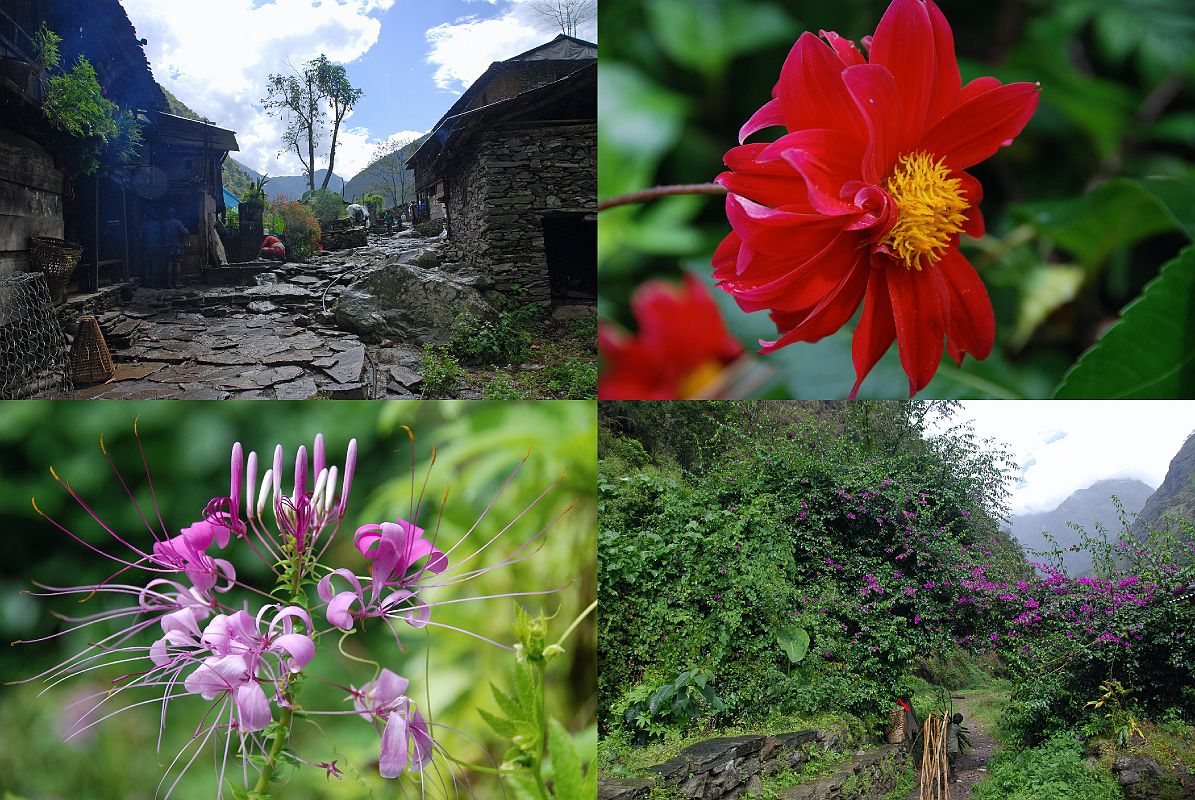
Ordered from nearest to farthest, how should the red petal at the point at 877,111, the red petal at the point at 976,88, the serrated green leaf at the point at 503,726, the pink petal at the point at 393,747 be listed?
the red petal at the point at 877,111
the red petal at the point at 976,88
the serrated green leaf at the point at 503,726
the pink petal at the point at 393,747

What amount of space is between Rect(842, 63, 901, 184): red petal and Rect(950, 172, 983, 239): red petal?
0.57 ft

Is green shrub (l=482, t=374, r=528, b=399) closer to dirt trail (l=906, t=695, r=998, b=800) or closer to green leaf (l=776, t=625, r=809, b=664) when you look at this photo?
green leaf (l=776, t=625, r=809, b=664)

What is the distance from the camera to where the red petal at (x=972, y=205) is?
1.25 metres

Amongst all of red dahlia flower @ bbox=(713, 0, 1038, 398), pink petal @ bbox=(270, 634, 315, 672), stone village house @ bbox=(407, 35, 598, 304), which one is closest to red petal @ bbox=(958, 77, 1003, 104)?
red dahlia flower @ bbox=(713, 0, 1038, 398)

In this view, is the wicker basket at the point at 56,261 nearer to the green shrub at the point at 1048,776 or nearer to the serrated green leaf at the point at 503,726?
the serrated green leaf at the point at 503,726

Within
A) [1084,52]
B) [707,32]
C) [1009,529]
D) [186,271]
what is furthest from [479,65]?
[1009,529]

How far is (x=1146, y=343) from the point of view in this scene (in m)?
1.33

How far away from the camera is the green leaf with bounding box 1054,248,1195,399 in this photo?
4.29ft

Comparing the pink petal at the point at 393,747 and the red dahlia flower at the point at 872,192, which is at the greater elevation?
the red dahlia flower at the point at 872,192

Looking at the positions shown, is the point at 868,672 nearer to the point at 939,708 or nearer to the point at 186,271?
the point at 939,708

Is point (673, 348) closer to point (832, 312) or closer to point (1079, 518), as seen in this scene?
point (832, 312)

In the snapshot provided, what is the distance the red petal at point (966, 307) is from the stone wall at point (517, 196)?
0.78m

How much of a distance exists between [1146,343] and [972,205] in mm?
382

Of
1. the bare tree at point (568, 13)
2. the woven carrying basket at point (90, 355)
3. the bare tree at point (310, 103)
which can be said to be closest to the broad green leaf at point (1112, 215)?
the bare tree at point (568, 13)
